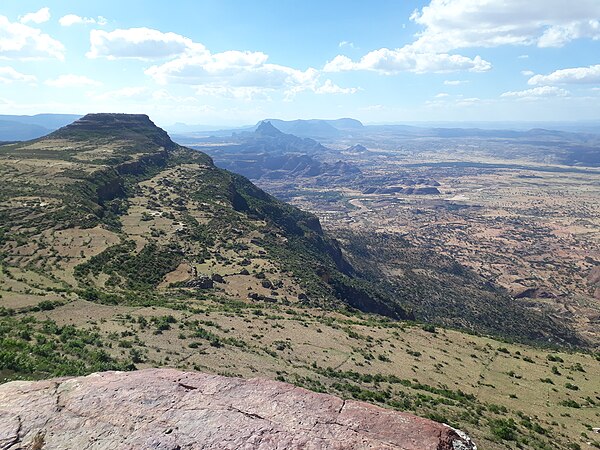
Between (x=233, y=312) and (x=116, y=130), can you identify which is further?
(x=116, y=130)

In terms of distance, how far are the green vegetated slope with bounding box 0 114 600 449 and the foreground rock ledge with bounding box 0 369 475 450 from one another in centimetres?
823

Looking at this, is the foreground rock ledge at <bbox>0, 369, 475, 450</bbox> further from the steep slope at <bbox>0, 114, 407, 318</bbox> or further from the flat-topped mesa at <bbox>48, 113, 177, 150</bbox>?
the flat-topped mesa at <bbox>48, 113, 177, 150</bbox>

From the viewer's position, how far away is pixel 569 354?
4200 cm

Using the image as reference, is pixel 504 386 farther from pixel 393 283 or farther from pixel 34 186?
pixel 34 186

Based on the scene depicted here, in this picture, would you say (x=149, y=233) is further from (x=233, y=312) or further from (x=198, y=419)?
(x=198, y=419)

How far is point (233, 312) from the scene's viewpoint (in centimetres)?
3825

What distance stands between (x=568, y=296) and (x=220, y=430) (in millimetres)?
114309

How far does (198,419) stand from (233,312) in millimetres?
30381

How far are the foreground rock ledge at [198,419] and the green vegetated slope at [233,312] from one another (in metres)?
8.23

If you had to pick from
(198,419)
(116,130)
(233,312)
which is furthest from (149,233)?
(116,130)

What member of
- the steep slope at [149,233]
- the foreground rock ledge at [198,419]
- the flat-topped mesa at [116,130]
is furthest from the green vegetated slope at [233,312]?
the flat-topped mesa at [116,130]

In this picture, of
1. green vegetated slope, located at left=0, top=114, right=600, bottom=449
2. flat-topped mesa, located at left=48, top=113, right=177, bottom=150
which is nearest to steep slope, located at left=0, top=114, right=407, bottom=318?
green vegetated slope, located at left=0, top=114, right=600, bottom=449

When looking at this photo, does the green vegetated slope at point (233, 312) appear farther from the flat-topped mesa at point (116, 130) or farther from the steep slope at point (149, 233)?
the flat-topped mesa at point (116, 130)

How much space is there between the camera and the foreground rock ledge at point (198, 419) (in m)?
7.86
